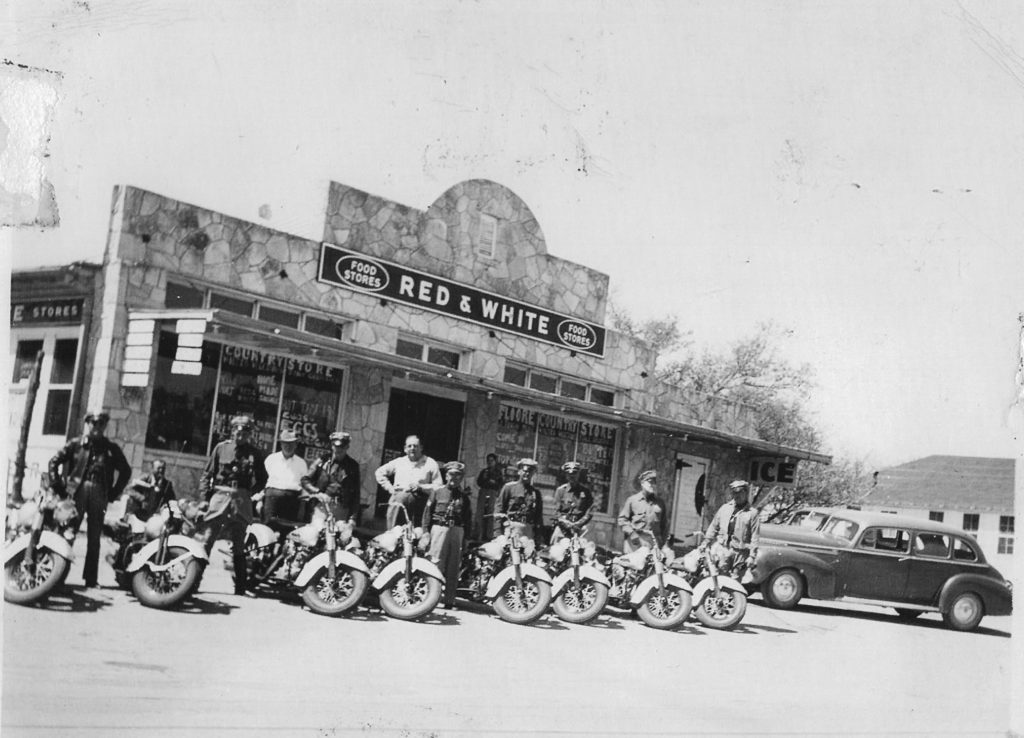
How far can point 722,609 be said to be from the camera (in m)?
8.04

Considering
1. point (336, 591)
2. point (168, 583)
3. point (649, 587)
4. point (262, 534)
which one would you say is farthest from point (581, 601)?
point (168, 583)

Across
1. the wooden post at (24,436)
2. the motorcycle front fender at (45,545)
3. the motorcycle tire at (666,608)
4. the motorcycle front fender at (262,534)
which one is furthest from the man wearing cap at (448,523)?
the wooden post at (24,436)

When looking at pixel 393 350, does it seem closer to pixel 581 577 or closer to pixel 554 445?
pixel 554 445

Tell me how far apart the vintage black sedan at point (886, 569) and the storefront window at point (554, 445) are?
1.92 meters

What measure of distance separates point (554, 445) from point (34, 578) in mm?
3963

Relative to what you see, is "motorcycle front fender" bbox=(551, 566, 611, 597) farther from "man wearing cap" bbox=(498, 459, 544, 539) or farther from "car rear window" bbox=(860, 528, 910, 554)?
"car rear window" bbox=(860, 528, 910, 554)

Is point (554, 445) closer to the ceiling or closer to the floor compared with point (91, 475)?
closer to the ceiling

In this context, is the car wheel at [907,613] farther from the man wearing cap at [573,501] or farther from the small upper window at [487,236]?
the small upper window at [487,236]

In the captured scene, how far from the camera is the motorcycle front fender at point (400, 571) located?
6.65 meters

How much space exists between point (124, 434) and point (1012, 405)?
22.0ft

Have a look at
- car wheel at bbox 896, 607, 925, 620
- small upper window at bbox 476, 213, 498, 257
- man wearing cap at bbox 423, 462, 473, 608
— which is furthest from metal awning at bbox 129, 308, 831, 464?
car wheel at bbox 896, 607, 925, 620

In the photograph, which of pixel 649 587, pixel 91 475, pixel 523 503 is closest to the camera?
pixel 91 475

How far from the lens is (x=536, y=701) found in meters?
6.34

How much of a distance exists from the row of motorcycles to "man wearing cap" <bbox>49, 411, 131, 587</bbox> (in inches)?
3.8
